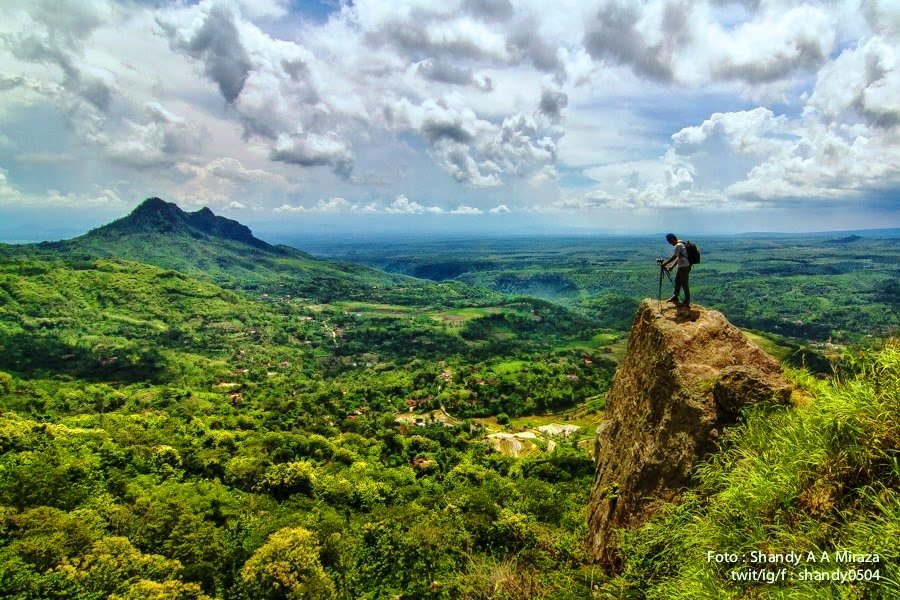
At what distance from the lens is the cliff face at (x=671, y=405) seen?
→ 35.5ft

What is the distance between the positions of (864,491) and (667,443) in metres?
5.86

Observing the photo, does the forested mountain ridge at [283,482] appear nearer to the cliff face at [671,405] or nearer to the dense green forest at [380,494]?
the dense green forest at [380,494]

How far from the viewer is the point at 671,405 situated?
12469mm

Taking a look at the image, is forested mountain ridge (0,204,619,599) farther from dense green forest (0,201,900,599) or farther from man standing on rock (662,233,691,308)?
man standing on rock (662,233,691,308)

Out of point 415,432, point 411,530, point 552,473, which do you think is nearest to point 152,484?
point 411,530

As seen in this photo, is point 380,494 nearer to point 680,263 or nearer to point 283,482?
point 283,482

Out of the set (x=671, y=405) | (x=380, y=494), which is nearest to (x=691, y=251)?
A: (x=671, y=405)

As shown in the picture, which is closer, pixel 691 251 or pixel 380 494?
pixel 691 251

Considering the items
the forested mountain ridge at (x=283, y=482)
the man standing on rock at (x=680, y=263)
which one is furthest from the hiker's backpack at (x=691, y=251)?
the forested mountain ridge at (x=283, y=482)

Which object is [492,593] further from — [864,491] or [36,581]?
[36,581]

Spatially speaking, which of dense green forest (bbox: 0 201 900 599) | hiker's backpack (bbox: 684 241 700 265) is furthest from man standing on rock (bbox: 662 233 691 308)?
dense green forest (bbox: 0 201 900 599)

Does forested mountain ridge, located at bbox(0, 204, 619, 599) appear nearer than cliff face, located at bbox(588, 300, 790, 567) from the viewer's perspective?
→ No

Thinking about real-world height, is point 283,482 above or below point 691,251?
below

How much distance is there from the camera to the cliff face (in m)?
10.8
